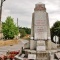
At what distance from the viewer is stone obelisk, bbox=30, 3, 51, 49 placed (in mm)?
17484

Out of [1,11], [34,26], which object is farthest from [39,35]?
[1,11]

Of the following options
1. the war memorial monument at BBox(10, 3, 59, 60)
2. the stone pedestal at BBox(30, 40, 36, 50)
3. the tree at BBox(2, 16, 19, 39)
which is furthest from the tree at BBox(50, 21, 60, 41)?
the tree at BBox(2, 16, 19, 39)

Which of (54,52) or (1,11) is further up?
(1,11)

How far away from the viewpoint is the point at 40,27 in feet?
57.5

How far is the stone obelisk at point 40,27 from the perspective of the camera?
57.4ft

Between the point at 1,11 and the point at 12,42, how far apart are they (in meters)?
9.26

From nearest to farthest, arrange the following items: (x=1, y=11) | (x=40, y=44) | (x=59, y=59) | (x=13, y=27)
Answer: (x=59, y=59)
(x=40, y=44)
(x=1, y=11)
(x=13, y=27)

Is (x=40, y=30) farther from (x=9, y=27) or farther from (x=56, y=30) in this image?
(x=9, y=27)

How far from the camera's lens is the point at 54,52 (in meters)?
16.4

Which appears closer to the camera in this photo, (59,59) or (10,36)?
(59,59)

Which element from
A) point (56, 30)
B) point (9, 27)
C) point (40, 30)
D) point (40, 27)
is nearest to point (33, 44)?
point (40, 30)

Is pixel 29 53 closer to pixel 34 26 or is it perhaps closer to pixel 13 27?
pixel 34 26

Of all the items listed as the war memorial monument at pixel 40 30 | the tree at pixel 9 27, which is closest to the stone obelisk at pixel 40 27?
the war memorial monument at pixel 40 30

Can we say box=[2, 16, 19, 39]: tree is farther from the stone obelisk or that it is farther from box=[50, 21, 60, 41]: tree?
the stone obelisk
